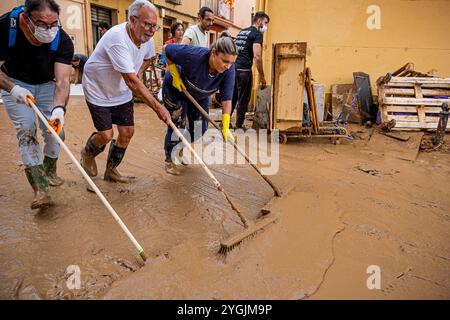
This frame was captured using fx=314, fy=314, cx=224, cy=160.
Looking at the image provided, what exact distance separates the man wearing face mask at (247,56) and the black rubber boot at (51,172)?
2816 mm

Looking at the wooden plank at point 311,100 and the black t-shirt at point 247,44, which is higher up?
the black t-shirt at point 247,44

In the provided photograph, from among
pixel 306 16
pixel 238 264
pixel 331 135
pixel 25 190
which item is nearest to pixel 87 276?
pixel 238 264

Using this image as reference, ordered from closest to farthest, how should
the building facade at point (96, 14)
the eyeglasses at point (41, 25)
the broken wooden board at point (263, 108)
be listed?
the eyeglasses at point (41, 25) → the broken wooden board at point (263, 108) → the building facade at point (96, 14)

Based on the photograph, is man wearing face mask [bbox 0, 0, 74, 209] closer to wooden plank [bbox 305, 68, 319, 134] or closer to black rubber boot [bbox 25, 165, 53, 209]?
black rubber boot [bbox 25, 165, 53, 209]

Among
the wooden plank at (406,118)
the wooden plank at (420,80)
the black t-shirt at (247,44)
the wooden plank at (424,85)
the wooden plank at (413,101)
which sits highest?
the black t-shirt at (247,44)

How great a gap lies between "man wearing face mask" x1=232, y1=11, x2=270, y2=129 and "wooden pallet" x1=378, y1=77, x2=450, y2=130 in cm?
226

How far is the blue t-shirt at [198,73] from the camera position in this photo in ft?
9.38

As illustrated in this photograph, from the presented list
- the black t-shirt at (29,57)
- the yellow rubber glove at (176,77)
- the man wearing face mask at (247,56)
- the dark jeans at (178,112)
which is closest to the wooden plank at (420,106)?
the man wearing face mask at (247,56)

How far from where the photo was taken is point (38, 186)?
2.38 meters

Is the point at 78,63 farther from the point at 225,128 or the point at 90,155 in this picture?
the point at 225,128

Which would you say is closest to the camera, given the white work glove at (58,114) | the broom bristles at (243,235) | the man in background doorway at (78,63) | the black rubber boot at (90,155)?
the broom bristles at (243,235)

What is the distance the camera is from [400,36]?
636 centimetres

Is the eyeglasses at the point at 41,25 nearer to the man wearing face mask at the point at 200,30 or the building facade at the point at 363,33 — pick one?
the man wearing face mask at the point at 200,30

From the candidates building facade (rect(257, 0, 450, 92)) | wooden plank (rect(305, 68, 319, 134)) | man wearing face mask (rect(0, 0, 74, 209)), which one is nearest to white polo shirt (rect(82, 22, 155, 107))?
man wearing face mask (rect(0, 0, 74, 209))
